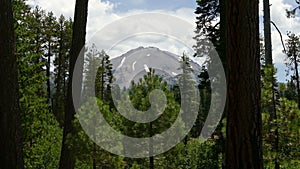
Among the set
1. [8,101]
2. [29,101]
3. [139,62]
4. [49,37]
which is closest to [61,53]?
[49,37]

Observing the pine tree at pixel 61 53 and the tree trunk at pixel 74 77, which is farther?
the pine tree at pixel 61 53

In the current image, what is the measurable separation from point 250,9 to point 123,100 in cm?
483

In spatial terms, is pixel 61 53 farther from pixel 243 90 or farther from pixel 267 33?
pixel 243 90

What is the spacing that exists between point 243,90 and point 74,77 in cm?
431

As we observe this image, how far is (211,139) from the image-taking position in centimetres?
1214

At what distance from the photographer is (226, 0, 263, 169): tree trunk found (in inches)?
171

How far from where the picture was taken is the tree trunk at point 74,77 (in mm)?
7625

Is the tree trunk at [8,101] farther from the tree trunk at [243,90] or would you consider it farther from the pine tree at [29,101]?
the pine tree at [29,101]

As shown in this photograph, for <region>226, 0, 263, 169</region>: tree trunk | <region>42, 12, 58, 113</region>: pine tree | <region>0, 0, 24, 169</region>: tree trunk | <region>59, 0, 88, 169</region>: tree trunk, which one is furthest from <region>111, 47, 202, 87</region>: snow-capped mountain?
<region>42, 12, 58, 113</region>: pine tree

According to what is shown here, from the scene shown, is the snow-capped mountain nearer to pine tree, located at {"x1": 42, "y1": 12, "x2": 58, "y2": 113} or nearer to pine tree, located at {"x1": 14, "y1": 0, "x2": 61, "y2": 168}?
pine tree, located at {"x1": 14, "y1": 0, "x2": 61, "y2": 168}

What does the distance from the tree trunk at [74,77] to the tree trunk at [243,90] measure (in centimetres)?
398

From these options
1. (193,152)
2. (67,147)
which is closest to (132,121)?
(67,147)

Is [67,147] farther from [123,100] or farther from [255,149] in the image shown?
[255,149]

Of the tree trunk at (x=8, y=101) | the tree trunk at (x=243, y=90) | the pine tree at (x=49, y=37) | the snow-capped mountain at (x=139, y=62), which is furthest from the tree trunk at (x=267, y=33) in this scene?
the pine tree at (x=49, y=37)
